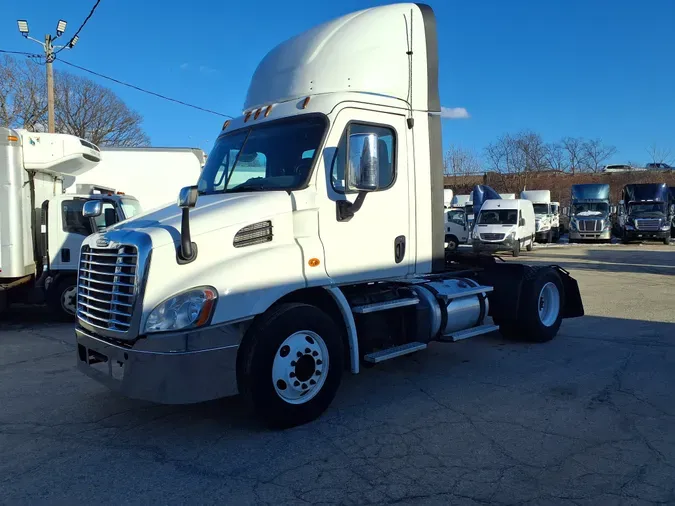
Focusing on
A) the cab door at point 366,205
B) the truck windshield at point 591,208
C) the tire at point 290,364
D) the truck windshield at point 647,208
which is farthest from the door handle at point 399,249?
the truck windshield at point 647,208

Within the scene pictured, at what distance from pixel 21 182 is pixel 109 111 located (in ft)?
125

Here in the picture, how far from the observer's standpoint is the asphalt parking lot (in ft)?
12.0

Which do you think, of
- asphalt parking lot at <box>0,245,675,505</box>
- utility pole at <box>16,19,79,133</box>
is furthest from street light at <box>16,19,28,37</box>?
asphalt parking lot at <box>0,245,675,505</box>

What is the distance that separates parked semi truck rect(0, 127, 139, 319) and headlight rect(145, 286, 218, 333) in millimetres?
6012

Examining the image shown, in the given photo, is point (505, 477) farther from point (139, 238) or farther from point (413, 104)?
point (413, 104)

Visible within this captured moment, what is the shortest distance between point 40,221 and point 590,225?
95.4 ft

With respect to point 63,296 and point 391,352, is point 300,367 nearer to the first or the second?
point 391,352

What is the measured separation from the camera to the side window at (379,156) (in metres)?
5.08

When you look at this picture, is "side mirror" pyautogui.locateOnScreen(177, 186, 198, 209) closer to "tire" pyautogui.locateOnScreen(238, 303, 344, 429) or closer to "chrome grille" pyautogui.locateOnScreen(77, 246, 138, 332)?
"chrome grille" pyautogui.locateOnScreen(77, 246, 138, 332)

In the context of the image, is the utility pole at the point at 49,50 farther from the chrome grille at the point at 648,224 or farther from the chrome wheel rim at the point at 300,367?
the chrome grille at the point at 648,224

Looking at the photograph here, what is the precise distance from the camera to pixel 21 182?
361 inches

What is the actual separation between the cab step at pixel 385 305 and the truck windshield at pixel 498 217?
21293 millimetres

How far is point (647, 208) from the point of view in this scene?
102 ft

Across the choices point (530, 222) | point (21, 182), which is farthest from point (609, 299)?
point (530, 222)
